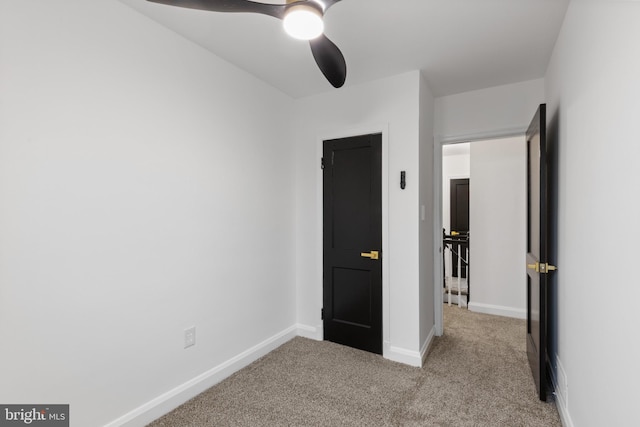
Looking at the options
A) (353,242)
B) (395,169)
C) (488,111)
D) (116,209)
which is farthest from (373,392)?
(488,111)

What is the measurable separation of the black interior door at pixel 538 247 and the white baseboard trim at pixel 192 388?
6.80ft

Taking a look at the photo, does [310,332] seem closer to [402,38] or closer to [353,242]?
[353,242]

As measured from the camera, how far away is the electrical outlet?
218cm

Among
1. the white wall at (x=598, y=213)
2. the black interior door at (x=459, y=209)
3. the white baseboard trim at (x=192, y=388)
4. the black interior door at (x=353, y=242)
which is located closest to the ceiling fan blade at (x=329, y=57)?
the white wall at (x=598, y=213)

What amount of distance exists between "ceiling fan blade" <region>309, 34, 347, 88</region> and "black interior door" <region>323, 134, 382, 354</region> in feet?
3.92

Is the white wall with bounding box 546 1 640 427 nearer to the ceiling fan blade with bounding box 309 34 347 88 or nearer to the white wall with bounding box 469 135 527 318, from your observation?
the ceiling fan blade with bounding box 309 34 347 88

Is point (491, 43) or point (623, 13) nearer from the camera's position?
point (623, 13)

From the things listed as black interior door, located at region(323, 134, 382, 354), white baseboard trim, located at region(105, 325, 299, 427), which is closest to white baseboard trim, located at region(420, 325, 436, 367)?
black interior door, located at region(323, 134, 382, 354)

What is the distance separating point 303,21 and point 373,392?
2.27 metres

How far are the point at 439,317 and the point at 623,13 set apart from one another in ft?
9.02

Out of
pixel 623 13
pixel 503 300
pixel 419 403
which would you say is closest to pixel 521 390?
pixel 419 403

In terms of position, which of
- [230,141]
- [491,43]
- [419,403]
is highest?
[491,43]

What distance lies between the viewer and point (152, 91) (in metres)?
1.97

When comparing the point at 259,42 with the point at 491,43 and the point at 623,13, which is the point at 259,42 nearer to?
the point at 491,43
